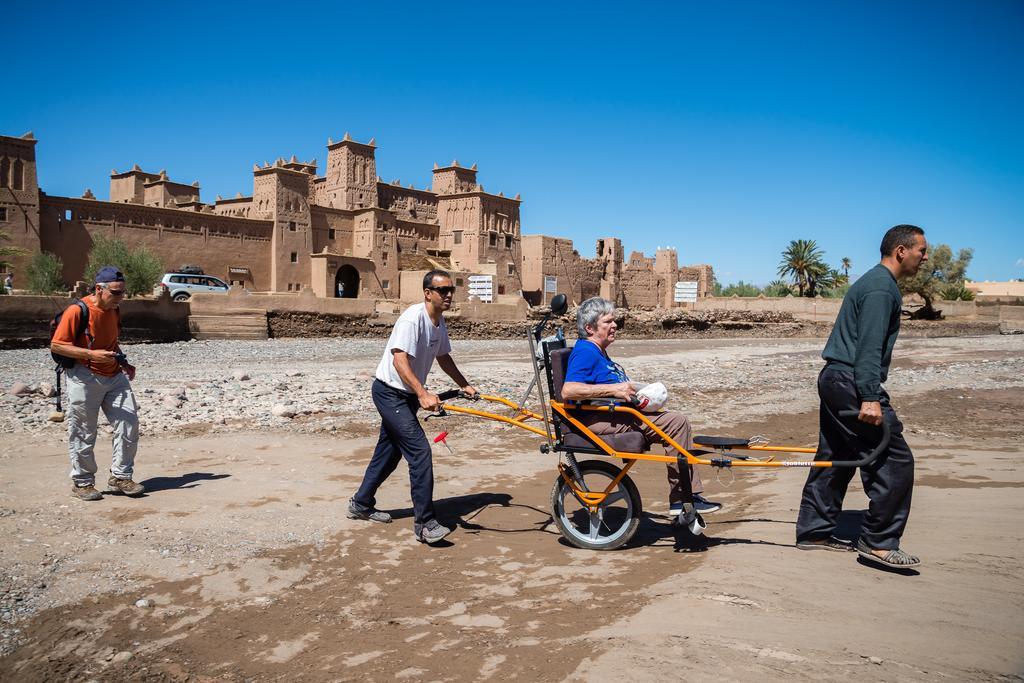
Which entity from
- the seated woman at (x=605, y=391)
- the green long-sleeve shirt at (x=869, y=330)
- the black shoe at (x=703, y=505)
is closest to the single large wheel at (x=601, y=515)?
the seated woman at (x=605, y=391)

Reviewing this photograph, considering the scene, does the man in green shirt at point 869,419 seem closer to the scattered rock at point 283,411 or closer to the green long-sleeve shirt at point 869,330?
the green long-sleeve shirt at point 869,330

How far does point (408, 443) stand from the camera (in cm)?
490

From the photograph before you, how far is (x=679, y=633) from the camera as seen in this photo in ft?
10.6

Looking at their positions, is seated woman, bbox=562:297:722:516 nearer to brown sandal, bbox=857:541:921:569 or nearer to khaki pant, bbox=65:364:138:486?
brown sandal, bbox=857:541:921:569

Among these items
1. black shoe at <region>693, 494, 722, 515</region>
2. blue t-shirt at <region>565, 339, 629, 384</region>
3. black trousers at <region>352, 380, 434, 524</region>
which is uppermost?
blue t-shirt at <region>565, 339, 629, 384</region>

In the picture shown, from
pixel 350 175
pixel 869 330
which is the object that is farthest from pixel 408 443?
pixel 350 175

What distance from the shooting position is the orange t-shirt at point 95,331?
5379 millimetres

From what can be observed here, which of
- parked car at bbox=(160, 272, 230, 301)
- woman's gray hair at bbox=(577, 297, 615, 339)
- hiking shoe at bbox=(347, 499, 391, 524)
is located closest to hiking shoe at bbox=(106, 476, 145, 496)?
hiking shoe at bbox=(347, 499, 391, 524)

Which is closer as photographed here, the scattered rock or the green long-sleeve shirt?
the green long-sleeve shirt

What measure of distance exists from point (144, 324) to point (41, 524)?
19615mm

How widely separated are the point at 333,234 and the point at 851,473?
43.0 meters

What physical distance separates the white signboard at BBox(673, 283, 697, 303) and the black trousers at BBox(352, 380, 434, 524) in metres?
51.2

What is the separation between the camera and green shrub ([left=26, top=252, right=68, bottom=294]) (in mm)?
28875

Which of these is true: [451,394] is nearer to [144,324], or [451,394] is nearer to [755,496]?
[755,496]
